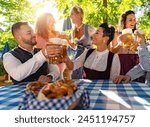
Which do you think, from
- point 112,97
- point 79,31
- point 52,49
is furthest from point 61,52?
point 79,31

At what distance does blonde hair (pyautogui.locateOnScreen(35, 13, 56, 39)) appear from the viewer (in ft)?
11.9

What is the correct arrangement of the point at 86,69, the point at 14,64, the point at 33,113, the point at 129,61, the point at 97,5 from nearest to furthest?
the point at 33,113
the point at 14,64
the point at 86,69
the point at 129,61
the point at 97,5

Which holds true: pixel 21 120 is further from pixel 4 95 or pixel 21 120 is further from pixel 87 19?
pixel 87 19

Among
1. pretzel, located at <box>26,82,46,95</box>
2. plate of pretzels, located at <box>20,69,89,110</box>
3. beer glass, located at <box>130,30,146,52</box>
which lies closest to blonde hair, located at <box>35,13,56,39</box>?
beer glass, located at <box>130,30,146,52</box>

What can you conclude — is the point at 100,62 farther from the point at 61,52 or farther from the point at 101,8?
the point at 101,8

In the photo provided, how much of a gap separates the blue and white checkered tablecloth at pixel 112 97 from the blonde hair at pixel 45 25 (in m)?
1.36

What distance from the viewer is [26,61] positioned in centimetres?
259

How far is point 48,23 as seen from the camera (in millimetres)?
3648

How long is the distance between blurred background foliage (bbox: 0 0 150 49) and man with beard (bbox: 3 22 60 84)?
5.00 metres

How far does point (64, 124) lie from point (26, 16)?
9257 millimetres

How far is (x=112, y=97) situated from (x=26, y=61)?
0.97 m

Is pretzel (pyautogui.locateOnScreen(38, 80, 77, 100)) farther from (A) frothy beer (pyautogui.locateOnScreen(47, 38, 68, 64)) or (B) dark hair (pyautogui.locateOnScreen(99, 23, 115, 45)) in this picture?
(B) dark hair (pyautogui.locateOnScreen(99, 23, 115, 45))

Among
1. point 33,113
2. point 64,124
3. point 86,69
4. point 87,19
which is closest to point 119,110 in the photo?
point 64,124

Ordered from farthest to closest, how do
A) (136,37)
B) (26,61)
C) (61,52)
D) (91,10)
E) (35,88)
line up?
1. (91,10)
2. (136,37)
3. (26,61)
4. (61,52)
5. (35,88)
